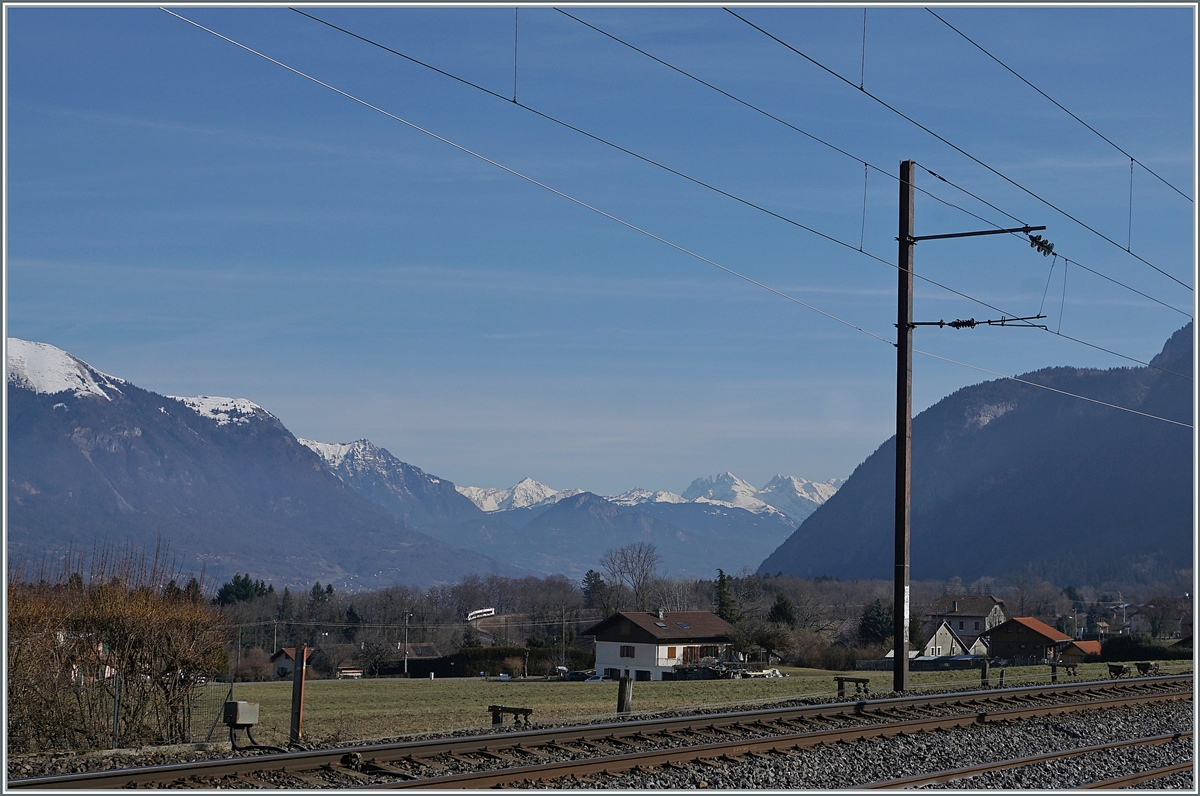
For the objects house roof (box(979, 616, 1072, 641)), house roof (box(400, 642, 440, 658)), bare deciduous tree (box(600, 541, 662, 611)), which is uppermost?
bare deciduous tree (box(600, 541, 662, 611))

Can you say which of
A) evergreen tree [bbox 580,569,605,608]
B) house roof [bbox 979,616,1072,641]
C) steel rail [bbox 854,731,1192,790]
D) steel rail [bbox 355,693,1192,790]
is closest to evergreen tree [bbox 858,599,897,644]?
house roof [bbox 979,616,1072,641]

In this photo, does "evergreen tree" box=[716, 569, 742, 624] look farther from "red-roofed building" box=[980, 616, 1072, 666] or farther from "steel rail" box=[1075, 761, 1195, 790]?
"steel rail" box=[1075, 761, 1195, 790]

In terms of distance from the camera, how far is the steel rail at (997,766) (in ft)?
42.8

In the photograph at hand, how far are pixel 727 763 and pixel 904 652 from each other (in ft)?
32.5

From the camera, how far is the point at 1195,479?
18.1 metres

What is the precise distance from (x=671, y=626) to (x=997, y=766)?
259 ft

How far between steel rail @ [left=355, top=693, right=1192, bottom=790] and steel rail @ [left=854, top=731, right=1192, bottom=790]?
2091 mm

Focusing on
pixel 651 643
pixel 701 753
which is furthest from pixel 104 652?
pixel 651 643

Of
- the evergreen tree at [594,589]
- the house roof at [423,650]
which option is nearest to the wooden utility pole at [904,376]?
the house roof at [423,650]

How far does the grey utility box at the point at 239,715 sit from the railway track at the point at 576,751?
144cm

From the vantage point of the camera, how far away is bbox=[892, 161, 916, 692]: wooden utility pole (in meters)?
23.1

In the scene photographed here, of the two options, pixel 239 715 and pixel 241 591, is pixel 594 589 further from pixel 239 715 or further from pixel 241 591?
pixel 239 715

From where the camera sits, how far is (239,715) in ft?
49.6

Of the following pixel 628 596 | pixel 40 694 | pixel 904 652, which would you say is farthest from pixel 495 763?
pixel 628 596
